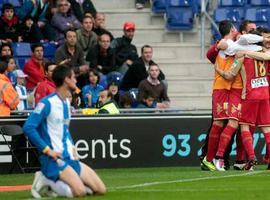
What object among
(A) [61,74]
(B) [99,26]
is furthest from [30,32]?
(A) [61,74]

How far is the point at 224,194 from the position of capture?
12867mm

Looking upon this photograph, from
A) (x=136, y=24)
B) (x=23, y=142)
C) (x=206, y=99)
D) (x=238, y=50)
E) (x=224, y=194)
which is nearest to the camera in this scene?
(x=224, y=194)

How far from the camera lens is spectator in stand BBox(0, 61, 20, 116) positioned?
18484mm

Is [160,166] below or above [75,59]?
below

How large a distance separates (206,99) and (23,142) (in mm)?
Answer: 5535

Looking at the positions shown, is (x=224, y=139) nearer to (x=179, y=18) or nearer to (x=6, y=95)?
(x=6, y=95)

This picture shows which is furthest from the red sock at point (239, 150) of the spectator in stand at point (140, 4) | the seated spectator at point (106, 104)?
the spectator in stand at point (140, 4)

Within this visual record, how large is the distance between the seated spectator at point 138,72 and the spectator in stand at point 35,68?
1.64 meters

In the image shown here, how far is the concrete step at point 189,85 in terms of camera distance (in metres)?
23.5

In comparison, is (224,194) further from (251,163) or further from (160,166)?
(160,166)

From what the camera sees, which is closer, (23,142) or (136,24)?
(23,142)

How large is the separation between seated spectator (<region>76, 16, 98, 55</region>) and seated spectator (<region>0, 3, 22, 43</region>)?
1.16 meters

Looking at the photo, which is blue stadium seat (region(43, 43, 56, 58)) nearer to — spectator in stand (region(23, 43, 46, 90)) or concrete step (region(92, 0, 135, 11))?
spectator in stand (region(23, 43, 46, 90))

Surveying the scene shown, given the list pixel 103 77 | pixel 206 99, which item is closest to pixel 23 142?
pixel 103 77
